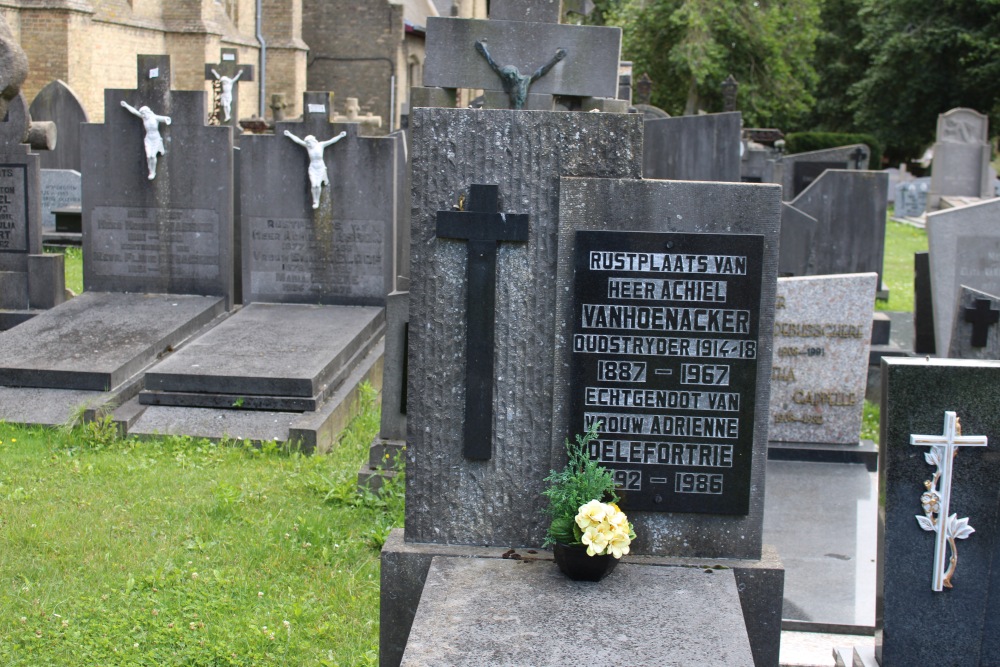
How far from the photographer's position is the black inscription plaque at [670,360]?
11.8 feet

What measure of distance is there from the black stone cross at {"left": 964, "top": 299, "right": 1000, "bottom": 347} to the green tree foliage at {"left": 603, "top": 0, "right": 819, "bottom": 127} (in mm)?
29621

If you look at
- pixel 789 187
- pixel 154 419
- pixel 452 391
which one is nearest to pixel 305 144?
pixel 154 419

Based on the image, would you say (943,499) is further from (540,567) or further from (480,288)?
(480,288)

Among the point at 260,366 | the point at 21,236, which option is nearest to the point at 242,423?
the point at 260,366

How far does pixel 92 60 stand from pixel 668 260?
2151 cm

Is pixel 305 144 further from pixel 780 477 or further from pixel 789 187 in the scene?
pixel 789 187

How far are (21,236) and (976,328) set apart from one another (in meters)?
7.17

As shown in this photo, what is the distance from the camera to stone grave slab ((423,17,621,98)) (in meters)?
5.48

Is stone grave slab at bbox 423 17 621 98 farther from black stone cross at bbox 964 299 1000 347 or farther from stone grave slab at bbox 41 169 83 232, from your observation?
stone grave slab at bbox 41 169 83 232

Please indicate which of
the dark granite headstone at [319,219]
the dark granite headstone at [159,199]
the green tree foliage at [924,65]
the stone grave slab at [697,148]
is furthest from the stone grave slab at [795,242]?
the green tree foliage at [924,65]

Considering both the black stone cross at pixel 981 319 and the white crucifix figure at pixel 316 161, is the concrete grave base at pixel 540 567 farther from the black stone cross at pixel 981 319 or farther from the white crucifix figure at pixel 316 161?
the white crucifix figure at pixel 316 161

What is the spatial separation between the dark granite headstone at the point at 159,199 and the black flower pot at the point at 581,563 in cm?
626

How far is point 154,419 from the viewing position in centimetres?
713

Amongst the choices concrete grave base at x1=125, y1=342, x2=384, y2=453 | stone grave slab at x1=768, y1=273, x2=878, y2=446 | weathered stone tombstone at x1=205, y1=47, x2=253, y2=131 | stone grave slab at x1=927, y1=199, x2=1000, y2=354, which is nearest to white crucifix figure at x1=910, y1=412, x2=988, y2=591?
stone grave slab at x1=768, y1=273, x2=878, y2=446
